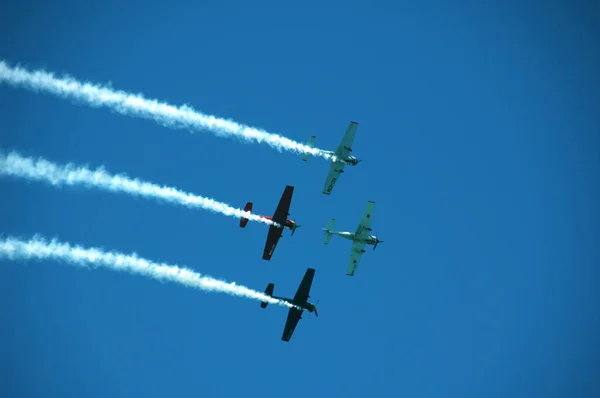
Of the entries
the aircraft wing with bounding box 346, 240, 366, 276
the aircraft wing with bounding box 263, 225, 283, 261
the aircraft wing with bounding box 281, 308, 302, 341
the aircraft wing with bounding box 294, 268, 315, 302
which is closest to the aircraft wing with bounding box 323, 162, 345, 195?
the aircraft wing with bounding box 346, 240, 366, 276

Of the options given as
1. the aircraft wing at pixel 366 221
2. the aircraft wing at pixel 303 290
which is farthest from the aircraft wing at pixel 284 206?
the aircraft wing at pixel 366 221

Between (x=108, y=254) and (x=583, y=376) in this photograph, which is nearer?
(x=108, y=254)

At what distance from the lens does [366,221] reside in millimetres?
41750

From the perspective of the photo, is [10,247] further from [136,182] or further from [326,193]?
[326,193]

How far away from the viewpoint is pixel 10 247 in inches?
1182

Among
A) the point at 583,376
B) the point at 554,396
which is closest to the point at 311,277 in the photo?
the point at 554,396

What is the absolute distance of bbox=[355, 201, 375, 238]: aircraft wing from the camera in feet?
137

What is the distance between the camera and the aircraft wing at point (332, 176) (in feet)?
133

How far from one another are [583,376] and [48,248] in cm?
8873

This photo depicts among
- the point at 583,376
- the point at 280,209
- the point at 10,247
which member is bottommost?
the point at 10,247

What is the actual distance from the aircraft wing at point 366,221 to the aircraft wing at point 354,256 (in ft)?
2.29

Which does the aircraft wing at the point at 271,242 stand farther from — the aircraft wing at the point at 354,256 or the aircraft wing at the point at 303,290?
the aircraft wing at the point at 354,256

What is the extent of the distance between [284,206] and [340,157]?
4.27 meters

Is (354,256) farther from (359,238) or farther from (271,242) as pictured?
(271,242)
